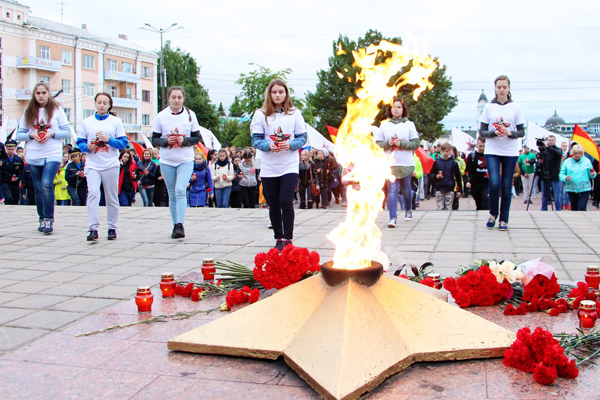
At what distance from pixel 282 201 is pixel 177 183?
172 centimetres

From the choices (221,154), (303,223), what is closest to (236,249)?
(303,223)

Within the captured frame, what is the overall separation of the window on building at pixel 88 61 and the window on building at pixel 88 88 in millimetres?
1597

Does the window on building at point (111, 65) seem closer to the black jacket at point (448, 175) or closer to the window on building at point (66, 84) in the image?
the window on building at point (66, 84)

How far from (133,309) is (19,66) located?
174 ft

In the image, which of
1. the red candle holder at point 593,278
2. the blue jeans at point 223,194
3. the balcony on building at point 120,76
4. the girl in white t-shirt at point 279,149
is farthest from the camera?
the balcony on building at point 120,76

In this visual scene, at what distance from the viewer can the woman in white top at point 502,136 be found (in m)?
7.79

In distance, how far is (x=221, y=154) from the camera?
1351 cm

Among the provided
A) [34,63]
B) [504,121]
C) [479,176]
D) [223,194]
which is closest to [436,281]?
[504,121]

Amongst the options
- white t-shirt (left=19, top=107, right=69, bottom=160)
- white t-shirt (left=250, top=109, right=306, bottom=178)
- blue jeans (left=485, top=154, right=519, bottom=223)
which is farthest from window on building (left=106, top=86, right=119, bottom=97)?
white t-shirt (left=250, top=109, right=306, bottom=178)

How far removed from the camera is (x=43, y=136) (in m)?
7.78

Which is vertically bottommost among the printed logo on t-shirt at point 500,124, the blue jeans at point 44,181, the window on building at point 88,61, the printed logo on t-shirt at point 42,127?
the blue jeans at point 44,181

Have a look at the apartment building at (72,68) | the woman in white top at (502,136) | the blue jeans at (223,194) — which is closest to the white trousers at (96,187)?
the woman in white top at (502,136)

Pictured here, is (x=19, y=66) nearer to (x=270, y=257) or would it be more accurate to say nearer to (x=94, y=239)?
(x=94, y=239)

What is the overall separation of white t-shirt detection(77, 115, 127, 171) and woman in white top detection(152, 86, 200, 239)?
0.54 meters
